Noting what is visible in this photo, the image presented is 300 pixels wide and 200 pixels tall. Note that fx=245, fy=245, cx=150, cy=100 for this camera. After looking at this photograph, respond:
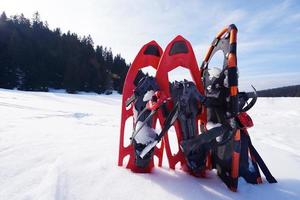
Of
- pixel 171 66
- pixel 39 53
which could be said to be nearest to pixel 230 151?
pixel 171 66

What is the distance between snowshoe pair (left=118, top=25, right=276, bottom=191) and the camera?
189cm

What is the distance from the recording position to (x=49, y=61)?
124 feet

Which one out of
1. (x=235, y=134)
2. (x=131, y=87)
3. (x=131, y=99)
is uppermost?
(x=131, y=87)

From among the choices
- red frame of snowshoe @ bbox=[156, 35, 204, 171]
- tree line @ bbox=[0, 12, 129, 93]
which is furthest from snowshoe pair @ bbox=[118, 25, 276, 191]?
tree line @ bbox=[0, 12, 129, 93]

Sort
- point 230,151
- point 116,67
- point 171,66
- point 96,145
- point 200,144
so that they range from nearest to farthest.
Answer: point 200,144 → point 230,151 → point 171,66 → point 96,145 → point 116,67

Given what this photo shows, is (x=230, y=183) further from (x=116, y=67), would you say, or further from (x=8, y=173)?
(x=116, y=67)

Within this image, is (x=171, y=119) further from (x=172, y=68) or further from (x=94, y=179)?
(x=94, y=179)

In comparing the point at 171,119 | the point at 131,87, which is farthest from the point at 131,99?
the point at 171,119

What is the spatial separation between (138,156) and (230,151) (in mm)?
749

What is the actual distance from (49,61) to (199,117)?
39513 mm

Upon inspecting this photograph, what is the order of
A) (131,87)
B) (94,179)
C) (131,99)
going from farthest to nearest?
(131,87), (131,99), (94,179)

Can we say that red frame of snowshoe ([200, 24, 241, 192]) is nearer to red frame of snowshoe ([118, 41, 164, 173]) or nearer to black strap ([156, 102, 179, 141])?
black strap ([156, 102, 179, 141])

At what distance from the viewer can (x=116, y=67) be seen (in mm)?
46812

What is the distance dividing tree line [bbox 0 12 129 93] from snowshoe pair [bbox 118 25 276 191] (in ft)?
113
